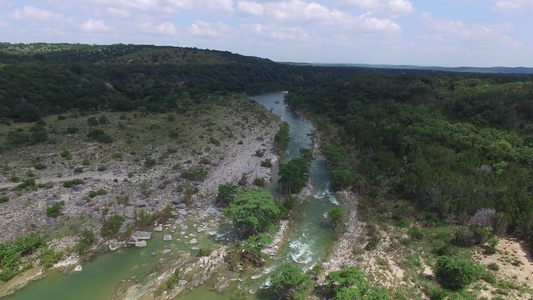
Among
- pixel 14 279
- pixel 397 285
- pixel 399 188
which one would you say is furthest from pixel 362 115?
pixel 14 279

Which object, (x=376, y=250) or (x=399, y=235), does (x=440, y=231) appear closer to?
(x=399, y=235)

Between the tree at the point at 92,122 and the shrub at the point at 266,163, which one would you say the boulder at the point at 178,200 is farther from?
the tree at the point at 92,122

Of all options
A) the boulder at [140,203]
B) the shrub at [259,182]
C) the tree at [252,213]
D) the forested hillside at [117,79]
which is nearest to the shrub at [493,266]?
the tree at [252,213]

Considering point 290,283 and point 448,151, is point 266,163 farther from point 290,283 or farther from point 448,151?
point 290,283

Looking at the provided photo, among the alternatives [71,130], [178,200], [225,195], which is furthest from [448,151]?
[71,130]

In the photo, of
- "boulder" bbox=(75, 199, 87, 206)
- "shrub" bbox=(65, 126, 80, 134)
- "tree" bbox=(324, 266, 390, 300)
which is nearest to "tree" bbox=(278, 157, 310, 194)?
"tree" bbox=(324, 266, 390, 300)

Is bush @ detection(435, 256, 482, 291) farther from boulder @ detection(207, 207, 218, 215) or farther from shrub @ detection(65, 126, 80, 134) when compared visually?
shrub @ detection(65, 126, 80, 134)
